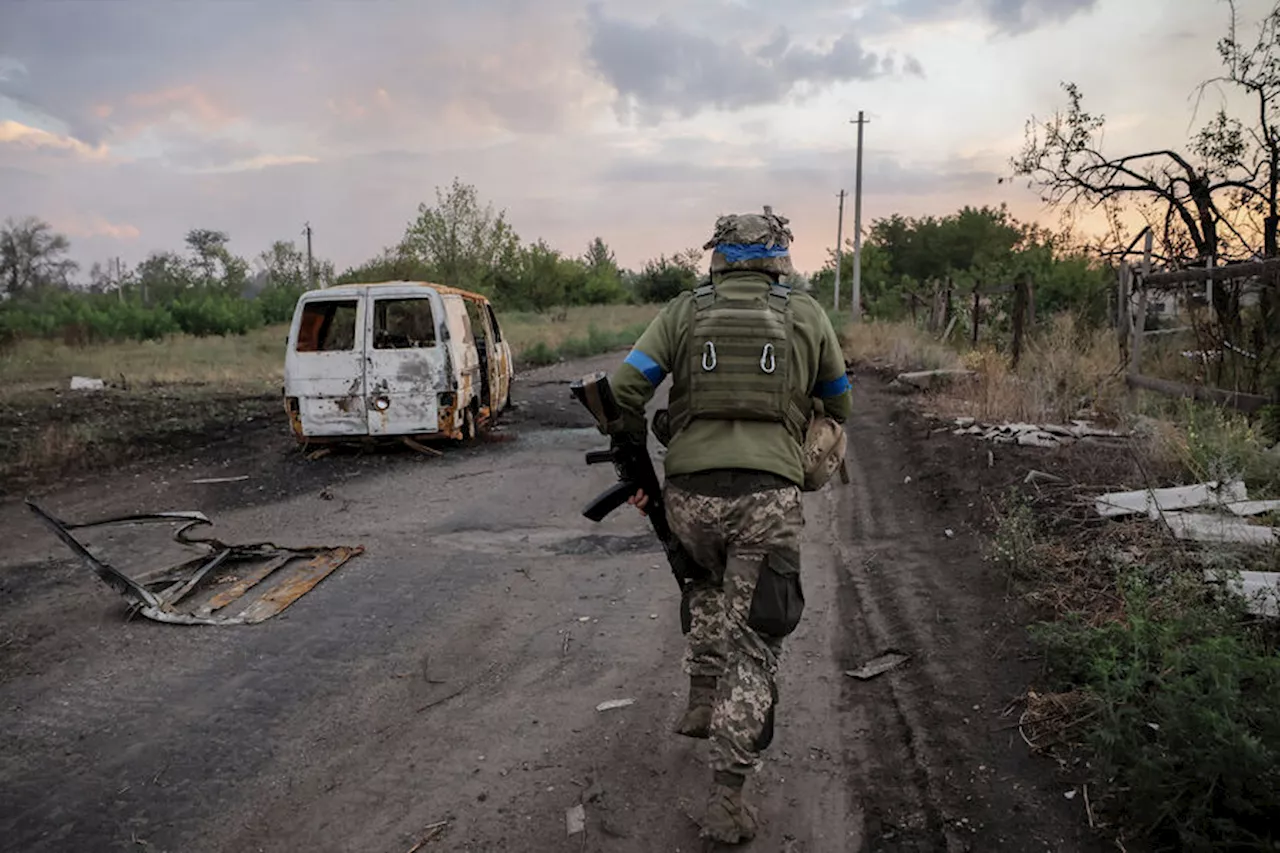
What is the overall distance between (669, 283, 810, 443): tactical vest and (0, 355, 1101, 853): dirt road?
1.34m

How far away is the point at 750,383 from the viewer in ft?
9.40

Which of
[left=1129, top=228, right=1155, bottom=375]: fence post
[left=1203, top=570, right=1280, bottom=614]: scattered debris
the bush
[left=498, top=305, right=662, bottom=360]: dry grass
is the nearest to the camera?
the bush

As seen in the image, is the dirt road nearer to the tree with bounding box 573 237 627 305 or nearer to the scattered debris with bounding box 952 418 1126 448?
the scattered debris with bounding box 952 418 1126 448

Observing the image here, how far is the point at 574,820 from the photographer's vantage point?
112 inches

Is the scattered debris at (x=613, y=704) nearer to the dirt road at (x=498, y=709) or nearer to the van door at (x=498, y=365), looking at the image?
the dirt road at (x=498, y=709)

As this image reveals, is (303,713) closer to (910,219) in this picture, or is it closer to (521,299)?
(521,299)

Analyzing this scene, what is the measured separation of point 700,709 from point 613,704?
0.57 meters

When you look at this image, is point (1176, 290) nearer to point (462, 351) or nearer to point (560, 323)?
point (462, 351)

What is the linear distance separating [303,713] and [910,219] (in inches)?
2160

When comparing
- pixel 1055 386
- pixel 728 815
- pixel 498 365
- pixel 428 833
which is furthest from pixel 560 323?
pixel 728 815

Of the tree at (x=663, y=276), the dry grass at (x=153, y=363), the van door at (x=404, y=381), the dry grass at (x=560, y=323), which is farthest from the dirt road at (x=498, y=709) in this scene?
the tree at (x=663, y=276)

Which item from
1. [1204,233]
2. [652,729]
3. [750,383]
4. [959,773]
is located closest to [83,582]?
Result: [652,729]

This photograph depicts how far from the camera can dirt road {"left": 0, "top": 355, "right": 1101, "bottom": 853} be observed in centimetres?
284

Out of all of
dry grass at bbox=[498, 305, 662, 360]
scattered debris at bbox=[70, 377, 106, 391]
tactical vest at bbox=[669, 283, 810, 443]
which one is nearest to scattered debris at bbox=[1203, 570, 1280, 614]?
tactical vest at bbox=[669, 283, 810, 443]
